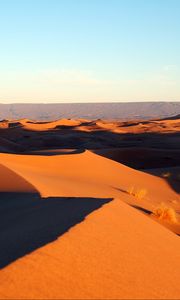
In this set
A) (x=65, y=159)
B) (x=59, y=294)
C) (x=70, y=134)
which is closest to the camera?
(x=59, y=294)

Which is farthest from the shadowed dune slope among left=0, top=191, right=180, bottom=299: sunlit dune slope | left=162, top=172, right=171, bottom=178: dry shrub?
left=162, top=172, right=171, bottom=178: dry shrub

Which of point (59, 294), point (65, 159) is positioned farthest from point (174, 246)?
point (65, 159)

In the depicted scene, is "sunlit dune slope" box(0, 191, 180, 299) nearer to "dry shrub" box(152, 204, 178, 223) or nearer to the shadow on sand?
the shadow on sand

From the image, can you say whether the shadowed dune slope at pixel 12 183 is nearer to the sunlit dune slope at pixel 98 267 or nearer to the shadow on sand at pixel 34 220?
the shadow on sand at pixel 34 220

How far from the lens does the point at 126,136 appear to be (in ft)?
136

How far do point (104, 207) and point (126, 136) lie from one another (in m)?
35.7

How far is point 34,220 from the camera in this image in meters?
5.43

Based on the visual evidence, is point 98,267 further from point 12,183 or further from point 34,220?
point 12,183

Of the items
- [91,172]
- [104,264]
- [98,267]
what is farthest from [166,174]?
[98,267]

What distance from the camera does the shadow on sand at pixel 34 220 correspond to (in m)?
3.93

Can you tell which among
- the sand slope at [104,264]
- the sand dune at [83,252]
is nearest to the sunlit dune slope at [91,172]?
the sand dune at [83,252]

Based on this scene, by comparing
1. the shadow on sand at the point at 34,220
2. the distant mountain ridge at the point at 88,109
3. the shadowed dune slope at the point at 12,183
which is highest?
the shadow on sand at the point at 34,220

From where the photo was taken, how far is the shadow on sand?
393 cm

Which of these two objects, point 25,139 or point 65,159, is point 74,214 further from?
point 25,139
